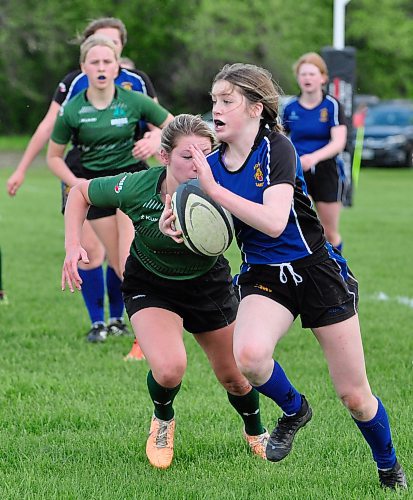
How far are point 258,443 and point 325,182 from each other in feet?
16.3

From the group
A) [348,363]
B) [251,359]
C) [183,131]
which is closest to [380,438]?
[348,363]

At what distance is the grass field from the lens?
4238mm

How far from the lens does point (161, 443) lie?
4.60m

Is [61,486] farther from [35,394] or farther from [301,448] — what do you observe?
[35,394]

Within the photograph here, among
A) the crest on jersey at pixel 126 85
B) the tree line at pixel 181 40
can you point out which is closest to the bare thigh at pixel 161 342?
the crest on jersey at pixel 126 85

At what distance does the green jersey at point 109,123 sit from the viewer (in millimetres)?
6812

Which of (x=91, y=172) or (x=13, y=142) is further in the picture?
(x=13, y=142)

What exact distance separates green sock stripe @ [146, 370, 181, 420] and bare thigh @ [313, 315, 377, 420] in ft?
2.69

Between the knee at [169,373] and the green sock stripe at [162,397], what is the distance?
0.15ft

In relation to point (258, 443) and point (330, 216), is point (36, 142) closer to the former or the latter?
point (330, 216)

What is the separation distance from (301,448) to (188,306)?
2.86 feet

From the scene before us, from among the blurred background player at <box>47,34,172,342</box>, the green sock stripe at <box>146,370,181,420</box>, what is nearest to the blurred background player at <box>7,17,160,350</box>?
the blurred background player at <box>47,34,172,342</box>

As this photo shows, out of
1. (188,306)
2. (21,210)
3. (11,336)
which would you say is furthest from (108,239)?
(21,210)

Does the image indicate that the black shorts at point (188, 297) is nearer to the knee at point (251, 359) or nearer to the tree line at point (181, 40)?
the knee at point (251, 359)
